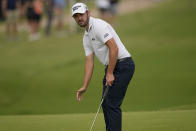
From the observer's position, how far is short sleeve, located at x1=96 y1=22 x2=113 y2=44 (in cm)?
741

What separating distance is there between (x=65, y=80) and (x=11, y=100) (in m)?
1.90

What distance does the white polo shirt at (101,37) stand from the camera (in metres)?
7.44

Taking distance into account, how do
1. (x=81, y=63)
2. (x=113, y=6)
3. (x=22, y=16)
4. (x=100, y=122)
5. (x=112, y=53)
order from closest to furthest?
(x=112, y=53) → (x=100, y=122) → (x=81, y=63) → (x=113, y=6) → (x=22, y=16)

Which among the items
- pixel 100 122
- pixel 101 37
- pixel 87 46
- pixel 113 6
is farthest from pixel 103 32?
pixel 113 6

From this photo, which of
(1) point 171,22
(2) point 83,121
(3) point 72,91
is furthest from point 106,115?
(1) point 171,22

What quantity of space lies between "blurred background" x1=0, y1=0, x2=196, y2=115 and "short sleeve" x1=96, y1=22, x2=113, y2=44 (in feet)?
15.3

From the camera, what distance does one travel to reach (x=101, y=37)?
24.5ft

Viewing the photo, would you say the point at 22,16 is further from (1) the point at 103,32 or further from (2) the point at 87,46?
(1) the point at 103,32

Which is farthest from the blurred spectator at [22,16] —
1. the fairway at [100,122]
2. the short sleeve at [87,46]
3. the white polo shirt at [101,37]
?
the white polo shirt at [101,37]

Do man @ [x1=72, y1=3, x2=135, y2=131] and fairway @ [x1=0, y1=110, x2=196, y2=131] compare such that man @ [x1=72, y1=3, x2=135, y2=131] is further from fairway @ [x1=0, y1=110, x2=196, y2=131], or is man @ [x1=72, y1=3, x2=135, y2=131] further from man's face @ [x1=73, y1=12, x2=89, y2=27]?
fairway @ [x1=0, y1=110, x2=196, y2=131]

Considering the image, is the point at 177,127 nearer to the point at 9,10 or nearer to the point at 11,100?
the point at 11,100

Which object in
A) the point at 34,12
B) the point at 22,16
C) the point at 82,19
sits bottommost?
the point at 22,16

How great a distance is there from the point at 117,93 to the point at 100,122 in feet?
6.89

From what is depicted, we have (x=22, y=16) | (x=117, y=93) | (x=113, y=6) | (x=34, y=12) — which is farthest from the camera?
(x=22, y=16)
